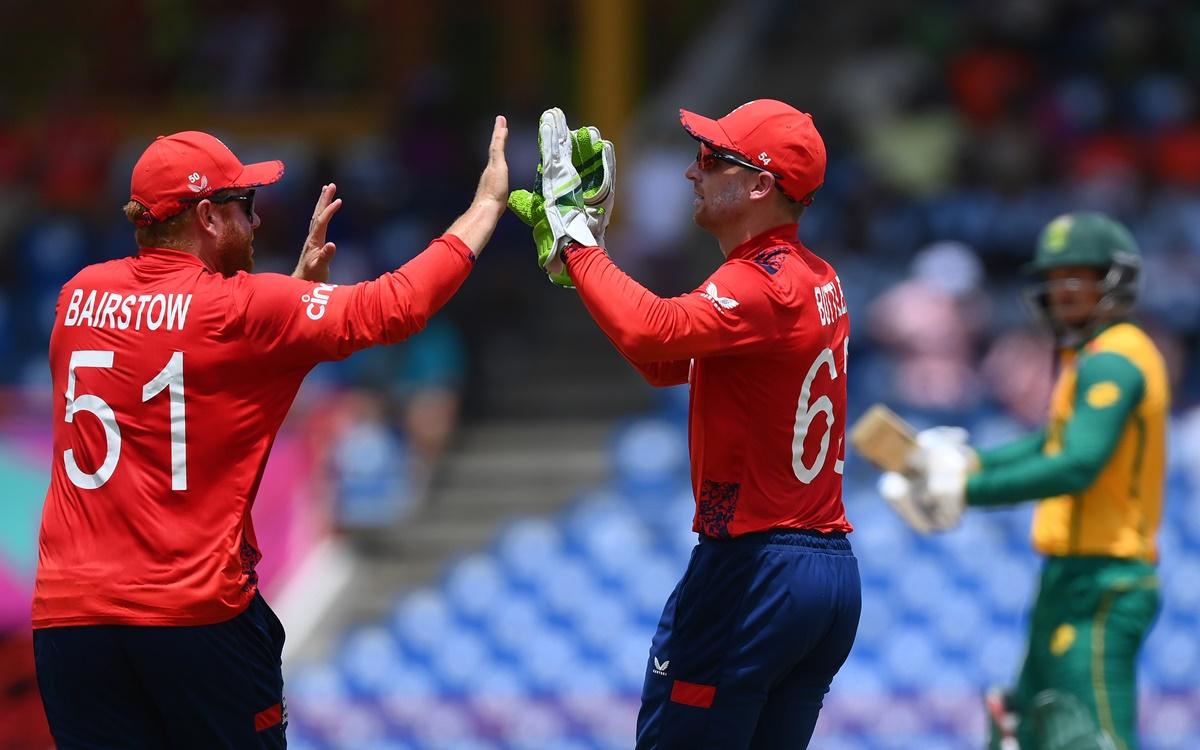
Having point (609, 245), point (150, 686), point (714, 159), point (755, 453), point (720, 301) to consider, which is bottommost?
point (150, 686)

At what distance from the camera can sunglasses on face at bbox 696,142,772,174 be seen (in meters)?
4.30

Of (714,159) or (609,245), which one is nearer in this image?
(714,159)

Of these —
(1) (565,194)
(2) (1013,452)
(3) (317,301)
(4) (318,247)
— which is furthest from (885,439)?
(3) (317,301)

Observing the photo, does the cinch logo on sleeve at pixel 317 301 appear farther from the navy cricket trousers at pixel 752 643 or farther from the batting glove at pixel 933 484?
the batting glove at pixel 933 484

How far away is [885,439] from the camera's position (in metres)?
5.46

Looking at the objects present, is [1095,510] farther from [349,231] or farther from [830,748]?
[349,231]

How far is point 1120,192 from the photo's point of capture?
37.8ft

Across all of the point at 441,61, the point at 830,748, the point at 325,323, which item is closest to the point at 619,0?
the point at 441,61

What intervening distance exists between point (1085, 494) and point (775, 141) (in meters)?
1.62

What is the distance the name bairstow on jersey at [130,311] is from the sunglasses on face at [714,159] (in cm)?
124

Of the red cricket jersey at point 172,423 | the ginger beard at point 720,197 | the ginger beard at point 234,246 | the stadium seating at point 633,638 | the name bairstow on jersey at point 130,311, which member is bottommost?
the stadium seating at point 633,638

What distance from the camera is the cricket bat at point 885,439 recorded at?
5438 mm

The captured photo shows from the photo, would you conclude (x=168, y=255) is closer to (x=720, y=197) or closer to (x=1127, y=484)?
(x=720, y=197)

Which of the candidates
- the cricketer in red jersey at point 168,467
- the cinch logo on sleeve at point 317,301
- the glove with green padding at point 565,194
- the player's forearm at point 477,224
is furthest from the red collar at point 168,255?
the glove with green padding at point 565,194
